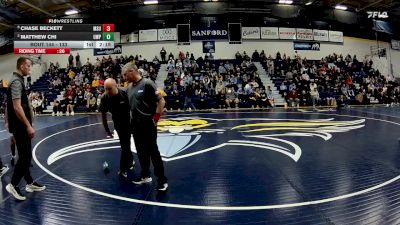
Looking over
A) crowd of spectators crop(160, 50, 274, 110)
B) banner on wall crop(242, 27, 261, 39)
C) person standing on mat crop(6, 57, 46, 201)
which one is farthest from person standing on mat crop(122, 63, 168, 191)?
banner on wall crop(242, 27, 261, 39)

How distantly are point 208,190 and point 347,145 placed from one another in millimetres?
3896

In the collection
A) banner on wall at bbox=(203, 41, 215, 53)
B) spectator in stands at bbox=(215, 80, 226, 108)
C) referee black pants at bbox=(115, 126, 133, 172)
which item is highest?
banner on wall at bbox=(203, 41, 215, 53)

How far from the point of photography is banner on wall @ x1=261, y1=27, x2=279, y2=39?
23692mm

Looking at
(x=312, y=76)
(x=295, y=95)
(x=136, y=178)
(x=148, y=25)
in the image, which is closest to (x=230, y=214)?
(x=136, y=178)

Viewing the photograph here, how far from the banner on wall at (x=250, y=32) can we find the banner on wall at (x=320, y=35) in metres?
4.77

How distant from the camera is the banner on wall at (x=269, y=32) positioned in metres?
23.7

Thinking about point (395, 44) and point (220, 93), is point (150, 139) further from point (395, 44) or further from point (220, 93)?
point (395, 44)

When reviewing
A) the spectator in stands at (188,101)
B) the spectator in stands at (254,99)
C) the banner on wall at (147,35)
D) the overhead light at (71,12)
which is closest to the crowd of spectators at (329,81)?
the spectator in stands at (254,99)

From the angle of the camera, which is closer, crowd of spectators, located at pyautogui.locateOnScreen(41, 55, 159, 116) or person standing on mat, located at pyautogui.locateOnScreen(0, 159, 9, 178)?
person standing on mat, located at pyautogui.locateOnScreen(0, 159, 9, 178)

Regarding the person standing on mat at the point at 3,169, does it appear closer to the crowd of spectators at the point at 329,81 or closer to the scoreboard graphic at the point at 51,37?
the scoreboard graphic at the point at 51,37

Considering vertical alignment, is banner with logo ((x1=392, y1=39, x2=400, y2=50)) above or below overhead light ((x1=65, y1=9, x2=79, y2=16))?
below

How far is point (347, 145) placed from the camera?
6.35 metres

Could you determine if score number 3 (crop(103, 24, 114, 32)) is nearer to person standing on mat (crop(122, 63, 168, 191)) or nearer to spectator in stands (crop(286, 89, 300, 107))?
person standing on mat (crop(122, 63, 168, 191))

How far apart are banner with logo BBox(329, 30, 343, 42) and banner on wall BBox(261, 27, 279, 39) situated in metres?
4.89
